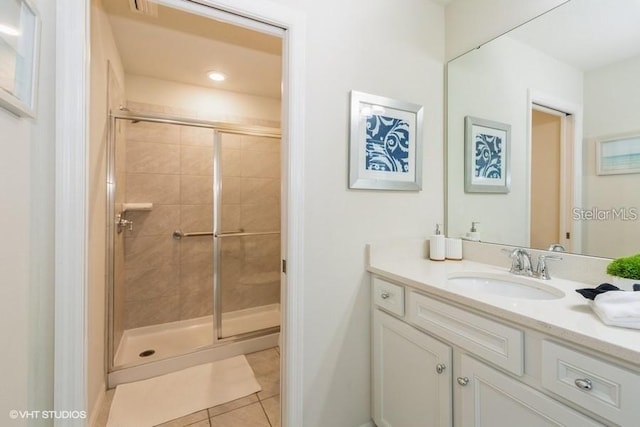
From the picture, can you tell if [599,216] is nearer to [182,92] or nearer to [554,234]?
[554,234]

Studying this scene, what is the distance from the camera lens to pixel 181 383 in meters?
1.87

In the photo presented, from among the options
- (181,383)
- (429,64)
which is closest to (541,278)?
(429,64)

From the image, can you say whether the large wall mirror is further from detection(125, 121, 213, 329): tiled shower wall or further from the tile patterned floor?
detection(125, 121, 213, 329): tiled shower wall

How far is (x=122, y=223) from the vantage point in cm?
232

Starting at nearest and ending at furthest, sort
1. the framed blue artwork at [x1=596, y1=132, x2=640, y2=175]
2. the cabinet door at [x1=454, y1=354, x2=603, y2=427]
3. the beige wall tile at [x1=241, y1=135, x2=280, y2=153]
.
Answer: the cabinet door at [x1=454, y1=354, x2=603, y2=427] → the framed blue artwork at [x1=596, y1=132, x2=640, y2=175] → the beige wall tile at [x1=241, y1=135, x2=280, y2=153]

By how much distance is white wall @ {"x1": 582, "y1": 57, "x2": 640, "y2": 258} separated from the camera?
103cm

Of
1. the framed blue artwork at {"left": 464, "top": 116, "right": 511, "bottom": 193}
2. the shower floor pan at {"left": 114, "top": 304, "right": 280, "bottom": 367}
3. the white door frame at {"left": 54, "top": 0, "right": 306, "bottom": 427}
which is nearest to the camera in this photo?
the white door frame at {"left": 54, "top": 0, "right": 306, "bottom": 427}

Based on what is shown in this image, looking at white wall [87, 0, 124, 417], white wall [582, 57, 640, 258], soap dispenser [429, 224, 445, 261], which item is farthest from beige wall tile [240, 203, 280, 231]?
white wall [582, 57, 640, 258]

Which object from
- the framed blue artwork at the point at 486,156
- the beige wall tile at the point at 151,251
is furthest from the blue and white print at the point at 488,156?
the beige wall tile at the point at 151,251

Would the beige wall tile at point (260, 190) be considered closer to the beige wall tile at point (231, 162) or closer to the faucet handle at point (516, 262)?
the beige wall tile at point (231, 162)

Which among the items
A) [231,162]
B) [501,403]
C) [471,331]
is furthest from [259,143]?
[501,403]

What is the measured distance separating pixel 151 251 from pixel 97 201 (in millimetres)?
1105

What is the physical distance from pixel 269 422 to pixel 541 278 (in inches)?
62.0

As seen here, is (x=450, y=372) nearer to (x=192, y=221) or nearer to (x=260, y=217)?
(x=260, y=217)
